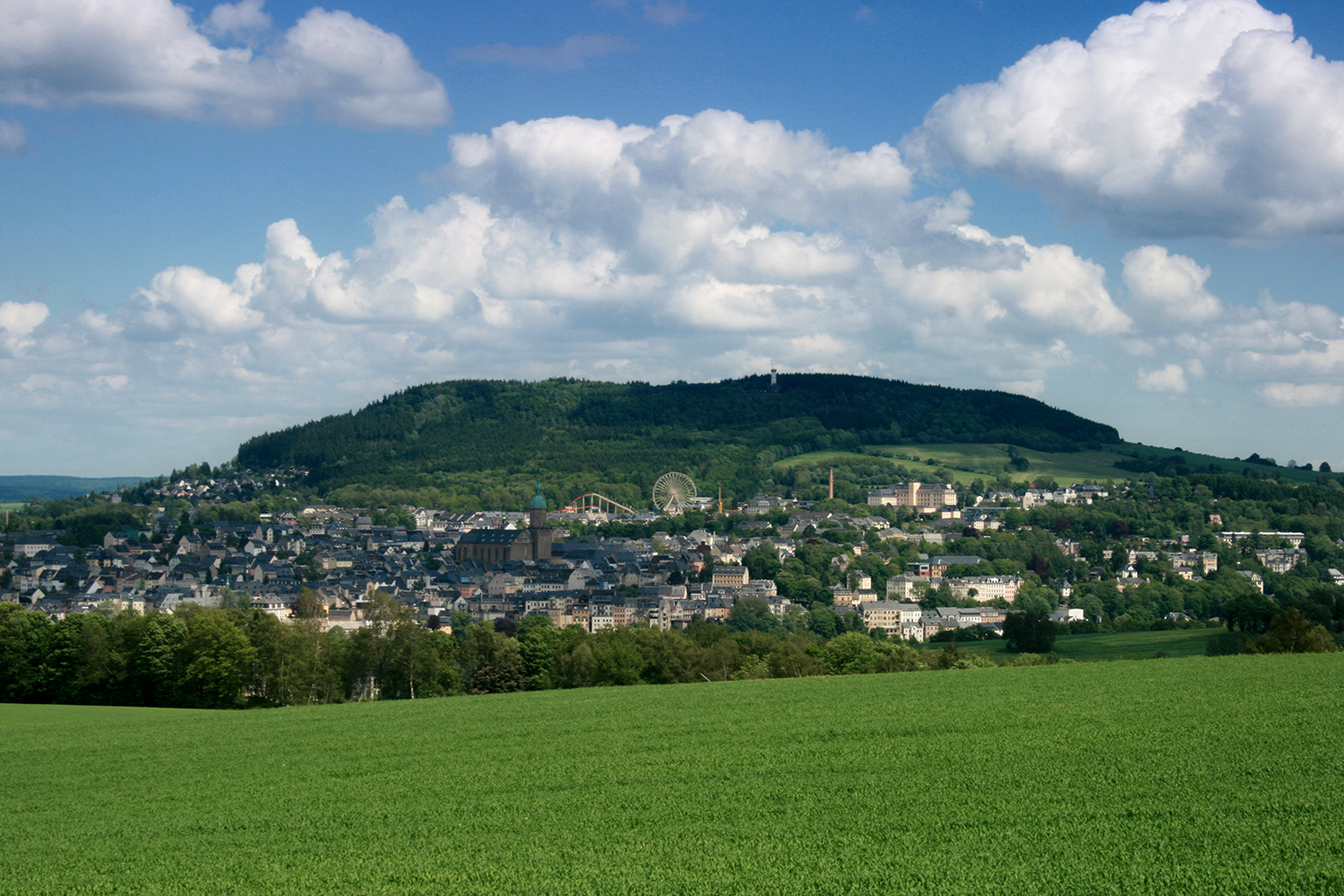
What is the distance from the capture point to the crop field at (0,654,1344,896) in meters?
14.4

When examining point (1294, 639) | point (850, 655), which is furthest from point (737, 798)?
point (1294, 639)

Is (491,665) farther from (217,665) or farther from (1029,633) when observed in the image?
(1029,633)

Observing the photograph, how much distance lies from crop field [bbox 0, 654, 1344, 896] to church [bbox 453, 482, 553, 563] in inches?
4891

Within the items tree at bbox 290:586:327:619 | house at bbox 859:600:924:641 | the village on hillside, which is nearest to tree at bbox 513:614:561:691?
tree at bbox 290:586:327:619

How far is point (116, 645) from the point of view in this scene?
153 ft

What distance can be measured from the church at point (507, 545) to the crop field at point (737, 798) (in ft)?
408

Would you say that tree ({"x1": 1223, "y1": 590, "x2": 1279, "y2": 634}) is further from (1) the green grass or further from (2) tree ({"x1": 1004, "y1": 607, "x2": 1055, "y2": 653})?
(2) tree ({"x1": 1004, "y1": 607, "x2": 1055, "y2": 653})

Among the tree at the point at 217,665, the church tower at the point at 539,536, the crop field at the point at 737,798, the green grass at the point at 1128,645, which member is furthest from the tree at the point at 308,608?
the church tower at the point at 539,536

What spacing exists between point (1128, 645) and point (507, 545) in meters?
102

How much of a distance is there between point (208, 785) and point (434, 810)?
5956mm

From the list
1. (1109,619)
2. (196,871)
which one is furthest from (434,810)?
(1109,619)

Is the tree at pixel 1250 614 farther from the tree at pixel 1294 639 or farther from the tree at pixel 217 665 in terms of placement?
the tree at pixel 217 665

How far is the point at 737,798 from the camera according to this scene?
18.4 metres

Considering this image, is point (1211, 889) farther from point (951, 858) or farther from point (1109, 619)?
point (1109, 619)
